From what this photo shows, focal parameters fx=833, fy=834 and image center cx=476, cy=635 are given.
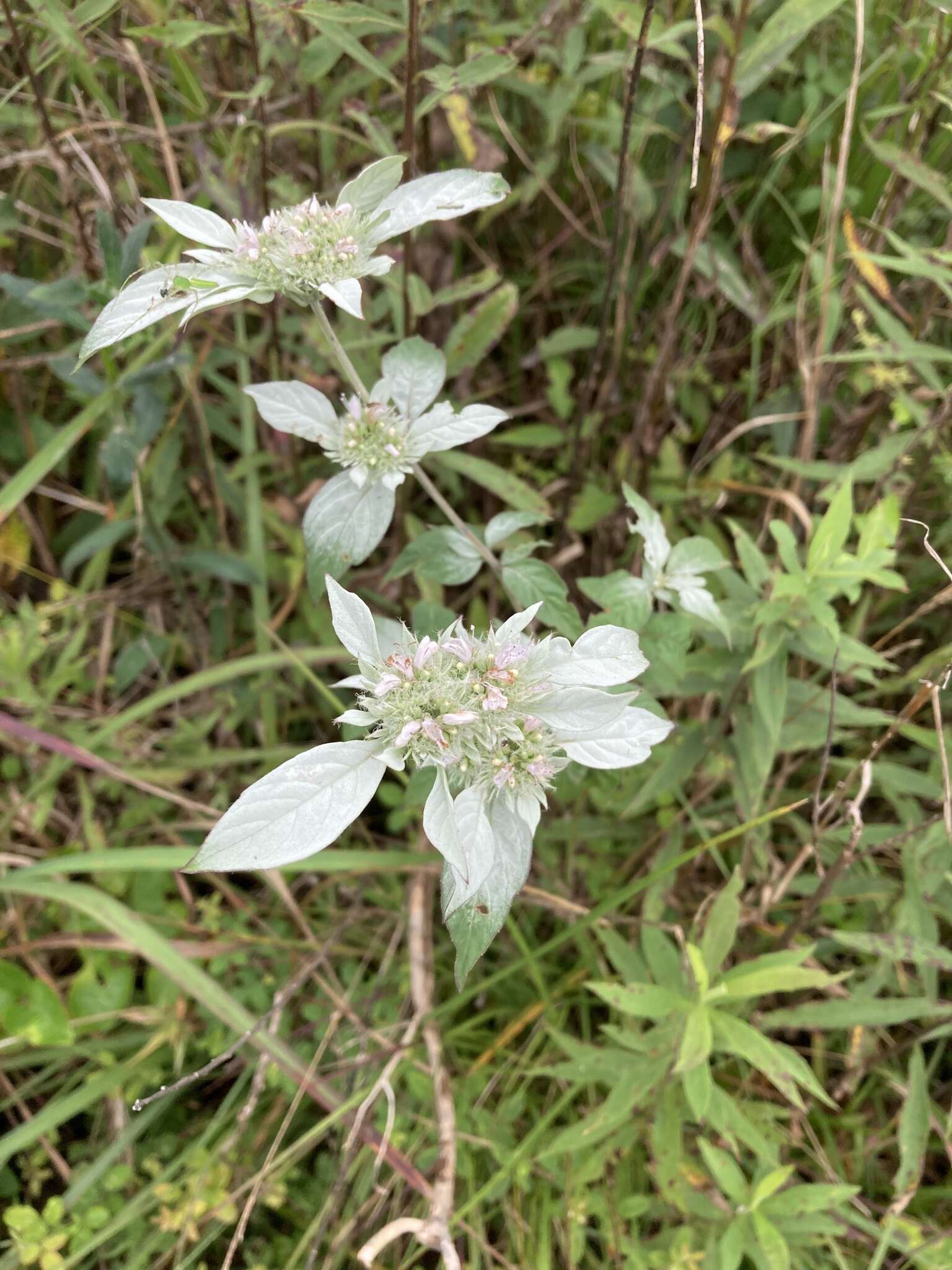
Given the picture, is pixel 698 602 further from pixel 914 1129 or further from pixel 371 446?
pixel 914 1129

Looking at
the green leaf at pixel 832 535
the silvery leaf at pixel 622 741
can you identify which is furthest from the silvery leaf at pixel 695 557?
the silvery leaf at pixel 622 741

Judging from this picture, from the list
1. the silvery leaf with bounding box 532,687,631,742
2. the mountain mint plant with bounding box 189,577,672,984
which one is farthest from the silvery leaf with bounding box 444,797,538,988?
the silvery leaf with bounding box 532,687,631,742

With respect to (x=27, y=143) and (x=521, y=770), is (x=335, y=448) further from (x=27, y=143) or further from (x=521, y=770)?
(x=27, y=143)

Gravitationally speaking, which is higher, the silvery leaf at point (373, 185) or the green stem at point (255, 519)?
the silvery leaf at point (373, 185)

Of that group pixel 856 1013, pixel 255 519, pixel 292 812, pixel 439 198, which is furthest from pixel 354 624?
pixel 856 1013

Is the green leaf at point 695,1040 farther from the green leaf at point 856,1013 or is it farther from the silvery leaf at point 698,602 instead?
the silvery leaf at point 698,602

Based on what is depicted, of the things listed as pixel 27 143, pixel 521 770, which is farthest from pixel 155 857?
pixel 27 143
